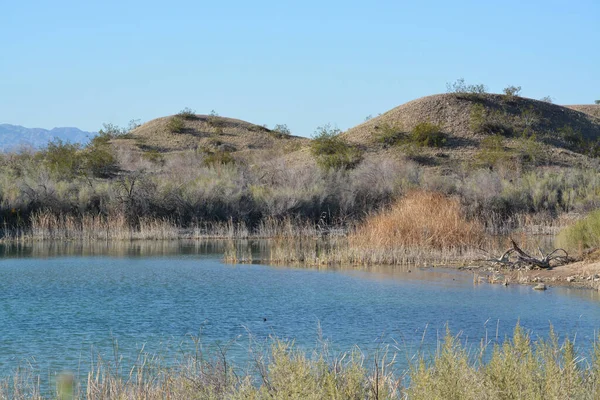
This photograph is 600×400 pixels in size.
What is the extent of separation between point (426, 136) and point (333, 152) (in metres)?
8.37

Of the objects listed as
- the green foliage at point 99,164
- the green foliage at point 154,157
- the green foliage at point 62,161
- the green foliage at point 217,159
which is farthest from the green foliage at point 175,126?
the green foliage at point 62,161

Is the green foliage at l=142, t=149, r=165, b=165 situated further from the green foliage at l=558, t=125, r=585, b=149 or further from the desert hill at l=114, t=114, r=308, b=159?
the green foliage at l=558, t=125, r=585, b=149

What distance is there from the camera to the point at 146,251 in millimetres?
31641

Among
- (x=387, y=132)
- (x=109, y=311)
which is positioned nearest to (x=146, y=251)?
(x=109, y=311)

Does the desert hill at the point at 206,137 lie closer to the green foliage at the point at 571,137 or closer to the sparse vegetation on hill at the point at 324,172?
the sparse vegetation on hill at the point at 324,172

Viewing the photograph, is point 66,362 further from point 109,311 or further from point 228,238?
point 228,238

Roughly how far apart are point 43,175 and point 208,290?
2166 cm

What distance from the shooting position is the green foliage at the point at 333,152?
2124 inches

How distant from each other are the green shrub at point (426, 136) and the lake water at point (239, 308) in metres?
37.3

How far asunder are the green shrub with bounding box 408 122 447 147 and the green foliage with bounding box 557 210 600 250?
118ft

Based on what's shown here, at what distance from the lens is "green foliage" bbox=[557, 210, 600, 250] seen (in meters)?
25.2

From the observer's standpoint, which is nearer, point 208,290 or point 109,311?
point 109,311

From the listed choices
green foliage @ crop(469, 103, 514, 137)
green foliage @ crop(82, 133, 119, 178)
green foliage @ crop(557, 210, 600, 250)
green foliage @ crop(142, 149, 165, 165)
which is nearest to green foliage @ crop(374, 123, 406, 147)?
green foliage @ crop(469, 103, 514, 137)

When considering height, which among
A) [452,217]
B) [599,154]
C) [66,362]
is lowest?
[66,362]
